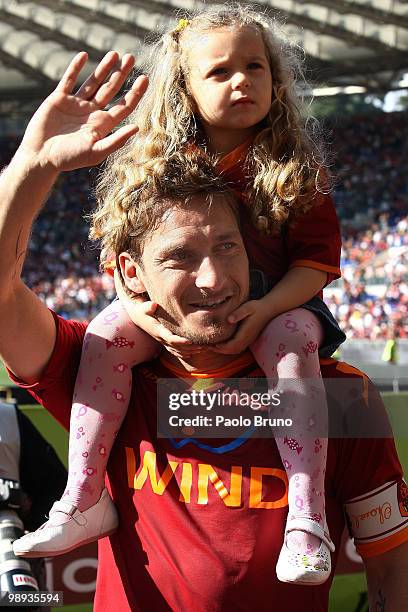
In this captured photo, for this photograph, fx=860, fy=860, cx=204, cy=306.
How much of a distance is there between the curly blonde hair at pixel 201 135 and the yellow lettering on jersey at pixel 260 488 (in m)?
0.49

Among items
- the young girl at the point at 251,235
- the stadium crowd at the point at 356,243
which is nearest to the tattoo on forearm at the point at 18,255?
the young girl at the point at 251,235

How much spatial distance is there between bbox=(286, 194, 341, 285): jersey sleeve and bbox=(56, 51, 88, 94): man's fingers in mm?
533

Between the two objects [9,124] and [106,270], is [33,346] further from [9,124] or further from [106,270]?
[9,124]

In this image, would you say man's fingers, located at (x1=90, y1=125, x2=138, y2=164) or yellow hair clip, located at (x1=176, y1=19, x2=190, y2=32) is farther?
yellow hair clip, located at (x1=176, y1=19, x2=190, y2=32)

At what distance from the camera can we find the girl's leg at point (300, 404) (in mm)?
1662

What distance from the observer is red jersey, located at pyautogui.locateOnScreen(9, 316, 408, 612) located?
66.0 inches

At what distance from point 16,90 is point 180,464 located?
2346cm

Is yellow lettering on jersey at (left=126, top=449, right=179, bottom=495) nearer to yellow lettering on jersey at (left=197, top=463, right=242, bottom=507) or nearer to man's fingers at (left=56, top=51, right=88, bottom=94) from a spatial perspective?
yellow lettering on jersey at (left=197, top=463, right=242, bottom=507)

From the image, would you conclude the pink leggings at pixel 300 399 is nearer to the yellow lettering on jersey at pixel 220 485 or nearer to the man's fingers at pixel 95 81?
the yellow lettering on jersey at pixel 220 485

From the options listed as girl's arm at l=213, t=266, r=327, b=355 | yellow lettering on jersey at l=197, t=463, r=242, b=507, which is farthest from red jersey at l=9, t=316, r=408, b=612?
girl's arm at l=213, t=266, r=327, b=355

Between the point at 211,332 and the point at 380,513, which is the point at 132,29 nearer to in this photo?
the point at 211,332

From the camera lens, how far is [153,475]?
1.75m

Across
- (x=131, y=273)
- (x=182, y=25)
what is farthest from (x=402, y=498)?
(x=182, y=25)

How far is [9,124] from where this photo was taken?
25516 millimetres
